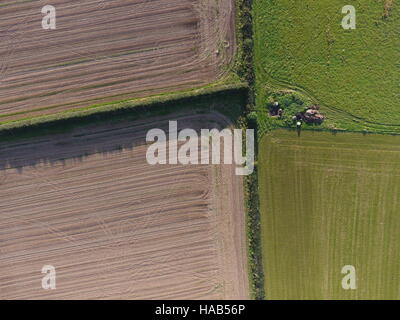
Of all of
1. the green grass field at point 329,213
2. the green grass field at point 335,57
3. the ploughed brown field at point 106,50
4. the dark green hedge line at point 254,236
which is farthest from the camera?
the dark green hedge line at point 254,236

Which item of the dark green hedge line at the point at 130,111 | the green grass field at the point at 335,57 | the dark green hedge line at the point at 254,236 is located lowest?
the dark green hedge line at the point at 254,236

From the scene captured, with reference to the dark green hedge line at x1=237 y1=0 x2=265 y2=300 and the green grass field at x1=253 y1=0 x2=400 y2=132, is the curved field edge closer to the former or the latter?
the dark green hedge line at x1=237 y1=0 x2=265 y2=300

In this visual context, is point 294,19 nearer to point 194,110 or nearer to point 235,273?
point 194,110

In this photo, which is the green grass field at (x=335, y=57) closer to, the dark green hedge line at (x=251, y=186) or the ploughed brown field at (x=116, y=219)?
the dark green hedge line at (x=251, y=186)

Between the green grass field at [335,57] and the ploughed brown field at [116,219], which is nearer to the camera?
the green grass field at [335,57]

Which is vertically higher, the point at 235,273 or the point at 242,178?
the point at 242,178

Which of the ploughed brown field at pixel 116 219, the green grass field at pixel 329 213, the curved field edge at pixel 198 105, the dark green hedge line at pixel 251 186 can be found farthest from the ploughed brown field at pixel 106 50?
the green grass field at pixel 329 213

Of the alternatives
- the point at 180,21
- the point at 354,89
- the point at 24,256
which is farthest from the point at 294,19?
the point at 24,256
